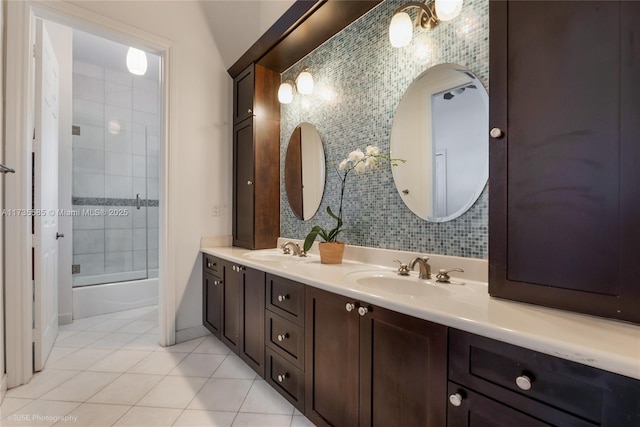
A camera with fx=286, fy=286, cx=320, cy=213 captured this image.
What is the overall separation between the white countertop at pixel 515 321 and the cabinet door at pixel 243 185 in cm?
125

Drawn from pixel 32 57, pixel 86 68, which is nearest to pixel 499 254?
pixel 32 57

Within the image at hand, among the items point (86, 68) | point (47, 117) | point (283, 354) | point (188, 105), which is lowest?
point (283, 354)

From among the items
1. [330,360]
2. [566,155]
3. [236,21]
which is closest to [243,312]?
[330,360]

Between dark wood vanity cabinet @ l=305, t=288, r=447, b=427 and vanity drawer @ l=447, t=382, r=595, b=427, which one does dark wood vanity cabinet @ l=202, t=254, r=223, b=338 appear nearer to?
dark wood vanity cabinet @ l=305, t=288, r=447, b=427

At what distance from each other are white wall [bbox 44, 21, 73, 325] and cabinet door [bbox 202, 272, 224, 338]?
1449 mm

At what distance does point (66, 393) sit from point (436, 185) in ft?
7.83

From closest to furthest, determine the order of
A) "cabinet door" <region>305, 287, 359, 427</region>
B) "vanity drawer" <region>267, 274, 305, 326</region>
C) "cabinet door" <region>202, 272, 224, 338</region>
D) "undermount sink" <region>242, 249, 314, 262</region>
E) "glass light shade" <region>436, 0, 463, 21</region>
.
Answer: "cabinet door" <region>305, 287, 359, 427</region>
"glass light shade" <region>436, 0, 463, 21</region>
"vanity drawer" <region>267, 274, 305, 326</region>
"undermount sink" <region>242, 249, 314, 262</region>
"cabinet door" <region>202, 272, 224, 338</region>

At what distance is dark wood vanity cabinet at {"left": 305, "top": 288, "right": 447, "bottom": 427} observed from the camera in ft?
2.88

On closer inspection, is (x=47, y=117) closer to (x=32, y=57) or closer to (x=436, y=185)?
(x=32, y=57)

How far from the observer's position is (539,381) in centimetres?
67

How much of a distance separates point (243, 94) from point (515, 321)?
2501 mm

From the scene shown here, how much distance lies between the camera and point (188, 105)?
2412 millimetres

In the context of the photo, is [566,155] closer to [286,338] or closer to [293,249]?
[286,338]

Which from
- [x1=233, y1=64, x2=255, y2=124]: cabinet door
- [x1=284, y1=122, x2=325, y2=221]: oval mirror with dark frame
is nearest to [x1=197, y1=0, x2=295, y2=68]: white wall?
[x1=233, y1=64, x2=255, y2=124]: cabinet door
